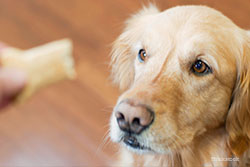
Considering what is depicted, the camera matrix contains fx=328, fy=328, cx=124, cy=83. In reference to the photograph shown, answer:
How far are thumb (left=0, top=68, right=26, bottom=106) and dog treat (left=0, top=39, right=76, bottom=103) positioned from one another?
3 cm

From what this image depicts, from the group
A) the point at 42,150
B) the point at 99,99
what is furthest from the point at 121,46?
the point at 42,150

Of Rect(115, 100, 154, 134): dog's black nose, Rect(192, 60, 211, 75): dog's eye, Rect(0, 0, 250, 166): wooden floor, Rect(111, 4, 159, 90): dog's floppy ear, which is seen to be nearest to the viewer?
Rect(115, 100, 154, 134): dog's black nose

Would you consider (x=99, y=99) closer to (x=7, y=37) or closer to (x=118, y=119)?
(x=7, y=37)

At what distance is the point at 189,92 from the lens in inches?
49.6

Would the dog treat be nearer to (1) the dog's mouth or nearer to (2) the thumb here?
(2) the thumb

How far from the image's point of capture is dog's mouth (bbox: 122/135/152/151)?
1232 millimetres

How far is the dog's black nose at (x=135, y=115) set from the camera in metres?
1.14

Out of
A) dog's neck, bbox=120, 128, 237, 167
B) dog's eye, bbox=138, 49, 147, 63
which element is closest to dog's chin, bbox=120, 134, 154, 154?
dog's neck, bbox=120, 128, 237, 167

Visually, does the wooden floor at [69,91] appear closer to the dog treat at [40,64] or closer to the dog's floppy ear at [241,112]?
the dog's floppy ear at [241,112]

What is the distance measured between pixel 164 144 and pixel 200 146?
Answer: 0.27 meters

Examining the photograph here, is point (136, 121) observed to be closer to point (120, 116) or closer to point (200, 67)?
point (120, 116)

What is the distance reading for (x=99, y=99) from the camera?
231 cm

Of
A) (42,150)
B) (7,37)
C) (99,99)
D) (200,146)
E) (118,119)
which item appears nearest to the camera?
(118,119)

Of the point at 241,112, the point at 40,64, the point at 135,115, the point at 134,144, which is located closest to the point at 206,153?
the point at 241,112
